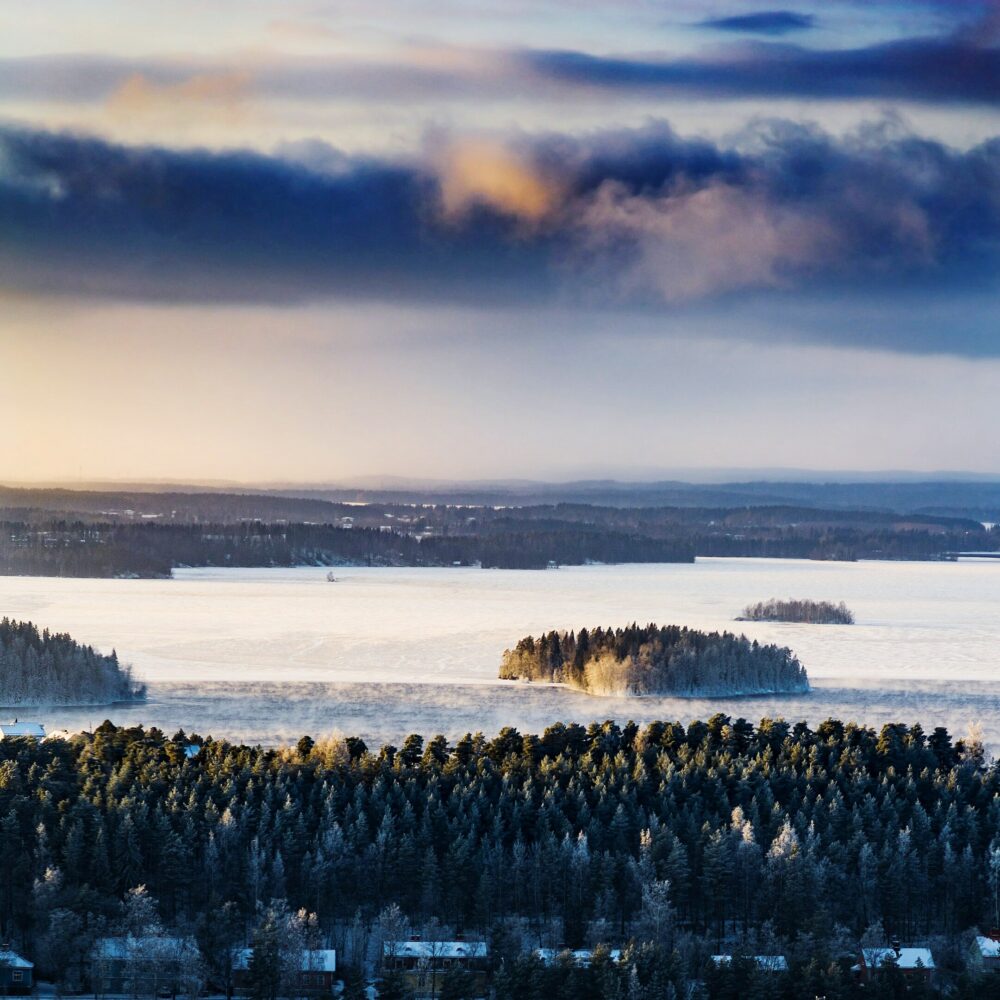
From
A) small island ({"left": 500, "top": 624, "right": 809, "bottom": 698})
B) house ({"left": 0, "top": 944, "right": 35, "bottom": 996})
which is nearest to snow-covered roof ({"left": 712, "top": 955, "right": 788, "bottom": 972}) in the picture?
house ({"left": 0, "top": 944, "right": 35, "bottom": 996})

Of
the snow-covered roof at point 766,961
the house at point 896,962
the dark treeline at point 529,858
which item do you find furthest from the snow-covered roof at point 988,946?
the snow-covered roof at point 766,961

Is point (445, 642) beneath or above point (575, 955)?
above

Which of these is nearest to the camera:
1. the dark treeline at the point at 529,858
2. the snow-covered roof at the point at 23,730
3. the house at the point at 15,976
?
the house at the point at 15,976

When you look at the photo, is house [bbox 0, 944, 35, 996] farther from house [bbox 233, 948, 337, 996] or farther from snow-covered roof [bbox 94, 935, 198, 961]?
house [bbox 233, 948, 337, 996]

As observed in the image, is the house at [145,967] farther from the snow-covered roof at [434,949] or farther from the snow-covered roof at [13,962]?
the snow-covered roof at [434,949]

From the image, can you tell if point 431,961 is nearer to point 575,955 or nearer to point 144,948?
point 575,955

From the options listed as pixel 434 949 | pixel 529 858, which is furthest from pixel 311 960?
pixel 529 858
